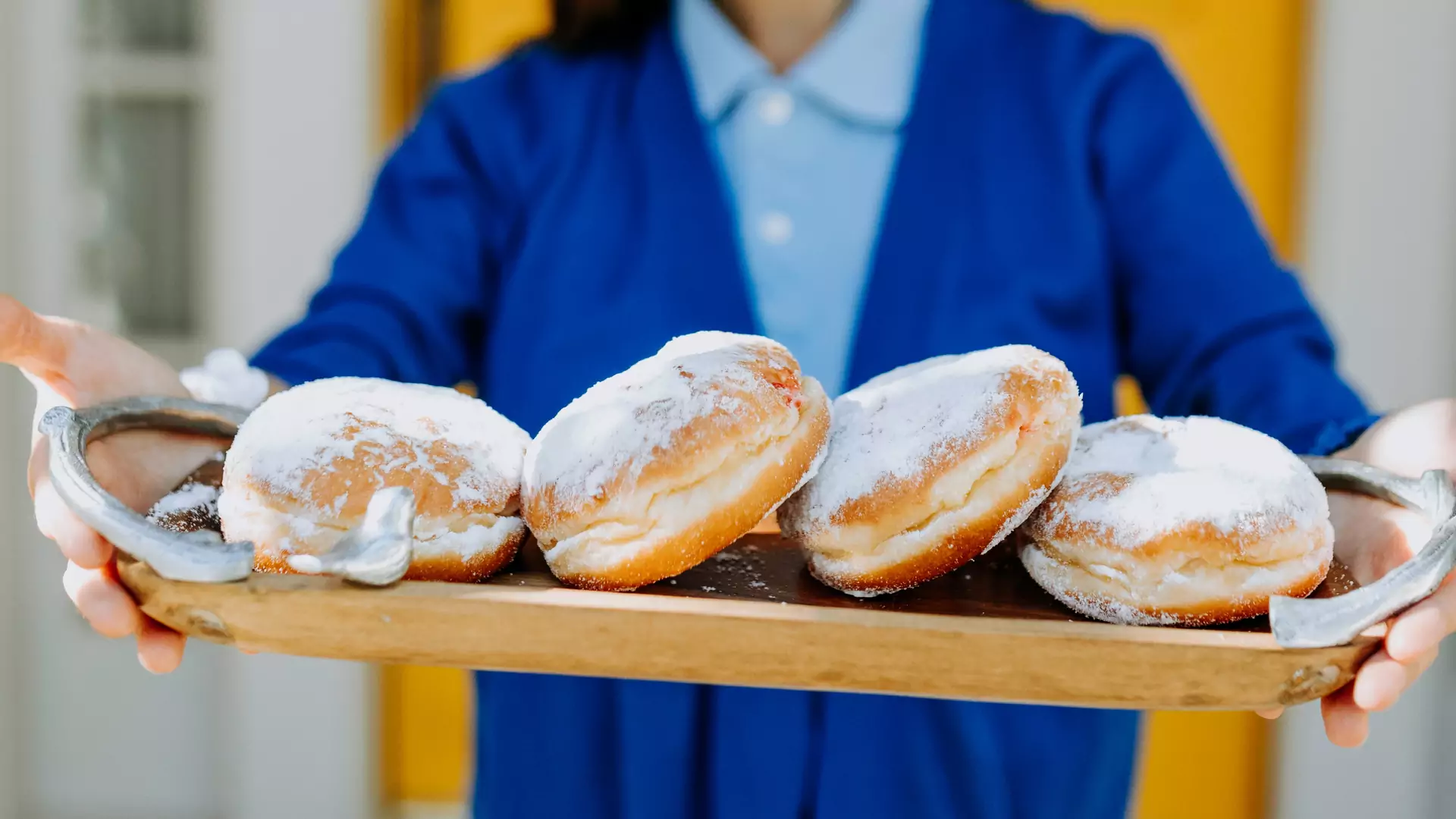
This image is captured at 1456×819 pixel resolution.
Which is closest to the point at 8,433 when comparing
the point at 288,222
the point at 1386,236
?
the point at 288,222

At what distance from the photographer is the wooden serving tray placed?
71 cm

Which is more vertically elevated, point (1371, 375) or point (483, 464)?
point (483, 464)

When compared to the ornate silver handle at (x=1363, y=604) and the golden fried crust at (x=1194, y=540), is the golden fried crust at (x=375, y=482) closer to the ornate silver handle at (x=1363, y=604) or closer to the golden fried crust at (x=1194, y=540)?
the golden fried crust at (x=1194, y=540)

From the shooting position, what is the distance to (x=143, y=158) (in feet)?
7.71

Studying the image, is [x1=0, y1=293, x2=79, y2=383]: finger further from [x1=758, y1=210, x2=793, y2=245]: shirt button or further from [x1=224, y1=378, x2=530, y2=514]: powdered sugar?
[x1=758, y1=210, x2=793, y2=245]: shirt button

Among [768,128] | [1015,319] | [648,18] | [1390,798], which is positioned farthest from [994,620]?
[1390,798]

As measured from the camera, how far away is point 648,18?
4.90ft

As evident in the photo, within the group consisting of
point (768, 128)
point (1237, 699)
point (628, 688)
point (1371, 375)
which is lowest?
point (628, 688)

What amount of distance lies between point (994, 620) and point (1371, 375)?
171 centimetres

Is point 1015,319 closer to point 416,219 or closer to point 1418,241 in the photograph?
point 416,219

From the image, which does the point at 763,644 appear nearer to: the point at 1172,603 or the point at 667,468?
the point at 667,468

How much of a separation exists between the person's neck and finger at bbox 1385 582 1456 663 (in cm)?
99

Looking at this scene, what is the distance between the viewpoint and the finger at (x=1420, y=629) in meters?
0.71

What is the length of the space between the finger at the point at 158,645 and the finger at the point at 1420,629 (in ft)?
2.70
